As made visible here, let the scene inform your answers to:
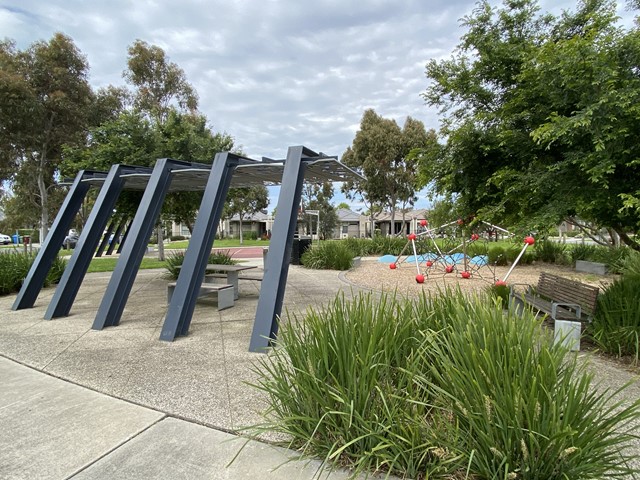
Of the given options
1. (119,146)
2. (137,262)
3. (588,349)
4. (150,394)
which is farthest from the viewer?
(119,146)

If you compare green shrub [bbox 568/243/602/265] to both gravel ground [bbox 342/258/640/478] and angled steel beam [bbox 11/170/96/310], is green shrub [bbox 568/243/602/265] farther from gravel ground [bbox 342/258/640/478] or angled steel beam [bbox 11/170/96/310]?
angled steel beam [bbox 11/170/96/310]

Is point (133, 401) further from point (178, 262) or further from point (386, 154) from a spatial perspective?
point (386, 154)

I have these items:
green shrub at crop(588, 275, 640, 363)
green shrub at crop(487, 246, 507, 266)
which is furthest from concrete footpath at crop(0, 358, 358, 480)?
green shrub at crop(487, 246, 507, 266)

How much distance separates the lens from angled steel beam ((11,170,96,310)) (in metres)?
7.27

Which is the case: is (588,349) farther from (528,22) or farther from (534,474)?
(528,22)

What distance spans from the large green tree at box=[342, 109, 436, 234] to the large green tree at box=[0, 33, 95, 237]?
1701 cm

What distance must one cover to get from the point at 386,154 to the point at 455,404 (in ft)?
85.8

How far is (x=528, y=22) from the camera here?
5.67m

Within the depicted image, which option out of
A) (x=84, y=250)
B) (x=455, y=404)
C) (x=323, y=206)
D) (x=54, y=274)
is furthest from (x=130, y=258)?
(x=323, y=206)

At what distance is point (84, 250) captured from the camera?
6848 mm

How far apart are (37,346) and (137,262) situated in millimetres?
1769

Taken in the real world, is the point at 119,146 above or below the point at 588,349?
above

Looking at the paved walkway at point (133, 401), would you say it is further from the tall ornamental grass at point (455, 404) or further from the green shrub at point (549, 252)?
the green shrub at point (549, 252)

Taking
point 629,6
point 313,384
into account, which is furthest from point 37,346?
point 629,6
